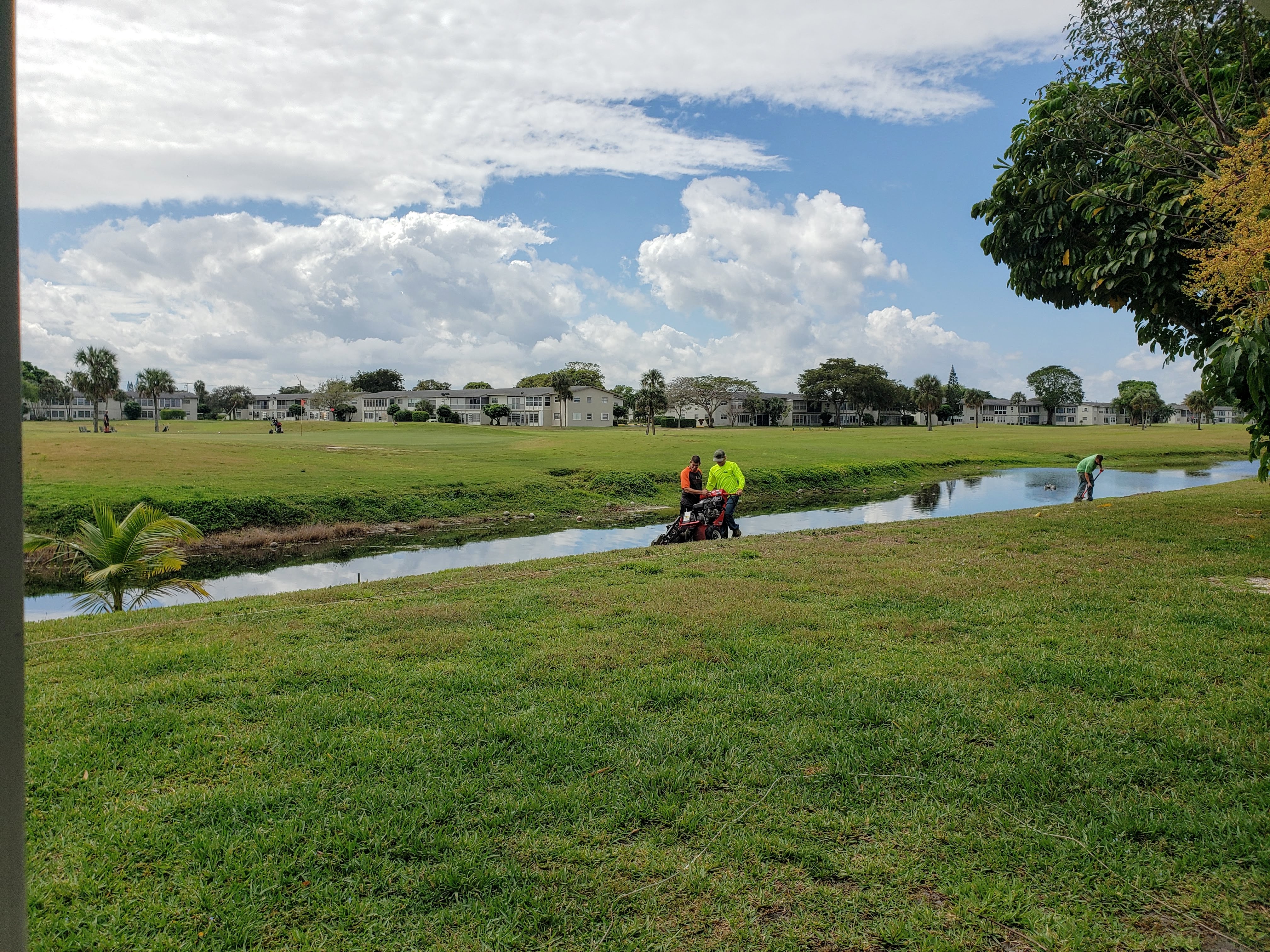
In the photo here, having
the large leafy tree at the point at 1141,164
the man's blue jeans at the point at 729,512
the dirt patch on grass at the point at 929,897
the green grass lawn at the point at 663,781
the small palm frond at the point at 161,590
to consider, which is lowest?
the small palm frond at the point at 161,590

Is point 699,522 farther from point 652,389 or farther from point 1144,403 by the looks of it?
point 1144,403

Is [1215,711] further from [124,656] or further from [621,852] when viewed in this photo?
[124,656]

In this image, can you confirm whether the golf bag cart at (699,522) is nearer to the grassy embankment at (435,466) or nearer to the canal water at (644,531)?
the canal water at (644,531)

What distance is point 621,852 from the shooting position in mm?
3922

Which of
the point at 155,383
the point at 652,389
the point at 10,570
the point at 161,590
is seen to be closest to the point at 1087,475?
the point at 161,590

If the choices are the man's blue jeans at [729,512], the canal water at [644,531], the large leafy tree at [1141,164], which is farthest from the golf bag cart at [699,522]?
the large leafy tree at [1141,164]

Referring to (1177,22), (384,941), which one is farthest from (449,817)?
(1177,22)

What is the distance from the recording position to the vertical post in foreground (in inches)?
70.4

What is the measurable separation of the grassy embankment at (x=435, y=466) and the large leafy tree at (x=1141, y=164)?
2120cm

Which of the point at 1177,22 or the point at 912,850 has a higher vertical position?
the point at 1177,22

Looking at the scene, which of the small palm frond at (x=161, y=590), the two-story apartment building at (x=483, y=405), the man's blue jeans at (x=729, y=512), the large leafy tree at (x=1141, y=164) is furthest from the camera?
the two-story apartment building at (x=483, y=405)

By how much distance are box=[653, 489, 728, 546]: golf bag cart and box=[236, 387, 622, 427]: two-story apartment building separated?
78.6 meters

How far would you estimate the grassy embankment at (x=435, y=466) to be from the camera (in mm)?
26672

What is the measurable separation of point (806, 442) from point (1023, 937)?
64.3 meters
